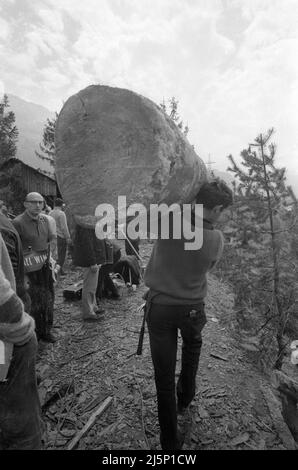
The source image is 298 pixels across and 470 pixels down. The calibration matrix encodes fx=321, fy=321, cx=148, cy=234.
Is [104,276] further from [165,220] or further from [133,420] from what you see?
[165,220]

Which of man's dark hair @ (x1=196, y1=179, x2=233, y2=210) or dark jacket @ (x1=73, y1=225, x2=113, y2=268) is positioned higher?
man's dark hair @ (x1=196, y1=179, x2=233, y2=210)

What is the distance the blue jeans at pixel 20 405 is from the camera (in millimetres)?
2127

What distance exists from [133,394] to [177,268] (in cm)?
186

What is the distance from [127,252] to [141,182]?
840cm

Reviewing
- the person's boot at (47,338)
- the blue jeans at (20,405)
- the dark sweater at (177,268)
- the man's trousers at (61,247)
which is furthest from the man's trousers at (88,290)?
the man's trousers at (61,247)

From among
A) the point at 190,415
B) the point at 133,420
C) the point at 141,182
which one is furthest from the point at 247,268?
the point at 141,182

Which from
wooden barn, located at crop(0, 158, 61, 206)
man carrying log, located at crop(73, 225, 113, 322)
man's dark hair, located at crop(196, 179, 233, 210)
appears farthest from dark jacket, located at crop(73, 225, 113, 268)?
wooden barn, located at crop(0, 158, 61, 206)

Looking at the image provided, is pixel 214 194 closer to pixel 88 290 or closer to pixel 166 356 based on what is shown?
pixel 166 356

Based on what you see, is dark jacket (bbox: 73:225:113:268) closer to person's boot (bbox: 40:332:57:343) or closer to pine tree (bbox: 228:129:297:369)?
person's boot (bbox: 40:332:57:343)

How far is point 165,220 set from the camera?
97.1 inches

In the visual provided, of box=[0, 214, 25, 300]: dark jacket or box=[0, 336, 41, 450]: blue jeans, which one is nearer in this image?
box=[0, 336, 41, 450]: blue jeans

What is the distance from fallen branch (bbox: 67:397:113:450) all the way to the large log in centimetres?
217

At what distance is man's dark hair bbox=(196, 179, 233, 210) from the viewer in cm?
248

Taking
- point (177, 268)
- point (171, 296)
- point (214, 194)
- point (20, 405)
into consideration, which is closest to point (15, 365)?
point (20, 405)
